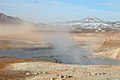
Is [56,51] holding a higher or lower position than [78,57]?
lower

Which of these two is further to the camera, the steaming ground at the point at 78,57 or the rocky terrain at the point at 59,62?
the steaming ground at the point at 78,57

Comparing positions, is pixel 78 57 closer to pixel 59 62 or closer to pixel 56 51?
pixel 59 62

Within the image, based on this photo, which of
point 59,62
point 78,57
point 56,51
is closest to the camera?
point 59,62

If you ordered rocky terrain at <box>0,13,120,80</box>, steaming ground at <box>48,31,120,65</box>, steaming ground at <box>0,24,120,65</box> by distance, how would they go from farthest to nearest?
steaming ground at <box>0,24,120,65</box>
steaming ground at <box>48,31,120,65</box>
rocky terrain at <box>0,13,120,80</box>

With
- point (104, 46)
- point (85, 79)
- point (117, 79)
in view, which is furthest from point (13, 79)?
point (104, 46)

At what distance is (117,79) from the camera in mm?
31250

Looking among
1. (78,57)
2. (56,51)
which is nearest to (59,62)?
(78,57)

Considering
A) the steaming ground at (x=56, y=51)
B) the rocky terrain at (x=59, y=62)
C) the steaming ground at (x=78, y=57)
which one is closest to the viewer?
the rocky terrain at (x=59, y=62)

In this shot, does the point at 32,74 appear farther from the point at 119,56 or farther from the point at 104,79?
the point at 119,56

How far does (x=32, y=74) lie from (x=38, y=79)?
4.77 meters

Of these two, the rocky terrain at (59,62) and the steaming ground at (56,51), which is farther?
Result: the steaming ground at (56,51)

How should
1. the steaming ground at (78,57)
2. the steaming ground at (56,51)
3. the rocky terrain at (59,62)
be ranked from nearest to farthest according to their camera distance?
the rocky terrain at (59,62) < the steaming ground at (78,57) < the steaming ground at (56,51)

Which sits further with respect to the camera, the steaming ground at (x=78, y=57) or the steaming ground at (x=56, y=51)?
the steaming ground at (x=56, y=51)

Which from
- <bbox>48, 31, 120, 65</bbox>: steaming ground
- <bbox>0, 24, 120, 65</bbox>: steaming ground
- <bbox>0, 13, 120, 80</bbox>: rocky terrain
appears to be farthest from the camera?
<bbox>0, 24, 120, 65</bbox>: steaming ground
